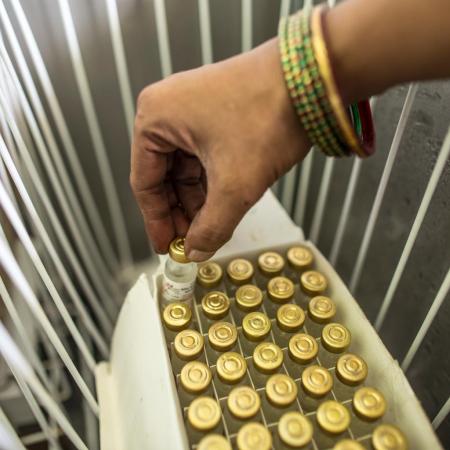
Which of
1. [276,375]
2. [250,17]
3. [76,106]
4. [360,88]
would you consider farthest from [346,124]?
[76,106]

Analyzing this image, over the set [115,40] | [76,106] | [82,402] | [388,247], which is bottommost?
[82,402]

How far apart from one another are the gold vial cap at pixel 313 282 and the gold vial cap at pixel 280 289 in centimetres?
2

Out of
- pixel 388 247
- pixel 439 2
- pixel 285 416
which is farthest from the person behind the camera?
pixel 388 247

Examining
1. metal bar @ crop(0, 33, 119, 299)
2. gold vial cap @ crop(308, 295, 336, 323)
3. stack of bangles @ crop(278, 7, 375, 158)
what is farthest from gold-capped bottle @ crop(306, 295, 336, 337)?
metal bar @ crop(0, 33, 119, 299)

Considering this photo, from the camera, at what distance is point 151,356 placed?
1.65ft

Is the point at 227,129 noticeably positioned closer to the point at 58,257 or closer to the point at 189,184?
the point at 189,184

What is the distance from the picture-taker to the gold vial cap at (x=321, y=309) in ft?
1.74

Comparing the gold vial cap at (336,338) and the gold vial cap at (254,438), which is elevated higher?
the gold vial cap at (254,438)

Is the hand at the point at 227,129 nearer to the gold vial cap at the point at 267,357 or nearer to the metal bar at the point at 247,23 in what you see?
the gold vial cap at the point at 267,357

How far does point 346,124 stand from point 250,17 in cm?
41

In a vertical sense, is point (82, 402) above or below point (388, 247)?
below

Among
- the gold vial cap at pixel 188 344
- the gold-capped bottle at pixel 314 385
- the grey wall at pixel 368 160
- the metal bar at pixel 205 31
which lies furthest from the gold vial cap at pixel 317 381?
the metal bar at pixel 205 31

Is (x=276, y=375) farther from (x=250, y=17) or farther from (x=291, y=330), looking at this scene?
(x=250, y=17)

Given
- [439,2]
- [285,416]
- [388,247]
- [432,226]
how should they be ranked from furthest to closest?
[388,247] → [432,226] → [285,416] → [439,2]
